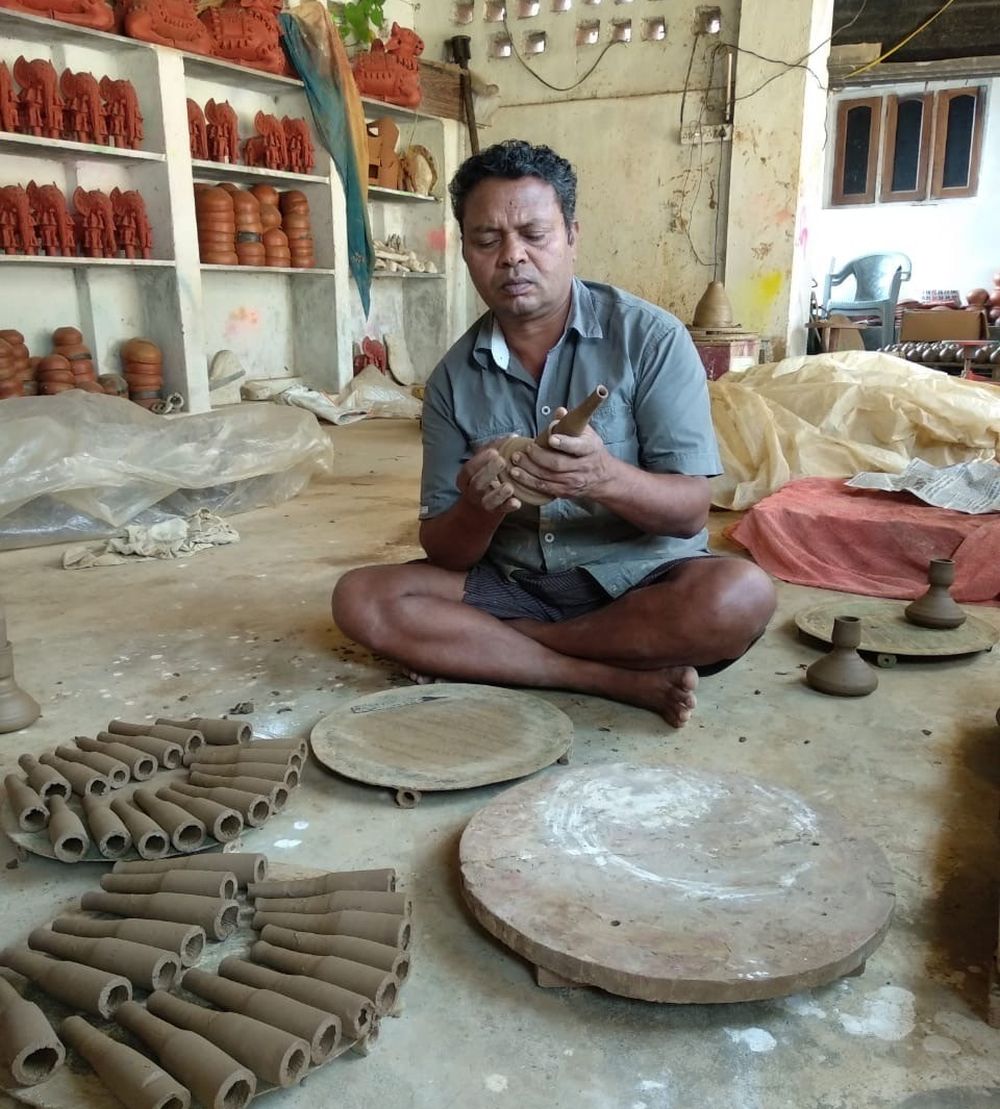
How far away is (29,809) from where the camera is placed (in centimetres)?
157

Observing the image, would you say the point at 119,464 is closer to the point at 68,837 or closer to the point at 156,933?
the point at 68,837

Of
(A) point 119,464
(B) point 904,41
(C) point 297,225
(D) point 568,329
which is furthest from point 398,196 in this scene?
(D) point 568,329

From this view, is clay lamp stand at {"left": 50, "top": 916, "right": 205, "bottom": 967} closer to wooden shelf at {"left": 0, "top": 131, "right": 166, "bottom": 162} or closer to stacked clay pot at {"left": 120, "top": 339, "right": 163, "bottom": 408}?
wooden shelf at {"left": 0, "top": 131, "right": 166, "bottom": 162}

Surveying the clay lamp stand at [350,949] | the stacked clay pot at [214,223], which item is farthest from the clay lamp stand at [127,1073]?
the stacked clay pot at [214,223]

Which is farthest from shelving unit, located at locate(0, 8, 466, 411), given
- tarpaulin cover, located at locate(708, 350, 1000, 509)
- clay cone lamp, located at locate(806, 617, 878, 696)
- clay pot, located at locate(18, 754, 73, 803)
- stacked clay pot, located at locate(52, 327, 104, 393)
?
clay cone lamp, located at locate(806, 617, 878, 696)

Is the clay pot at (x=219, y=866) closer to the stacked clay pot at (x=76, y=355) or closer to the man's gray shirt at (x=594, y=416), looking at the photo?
the man's gray shirt at (x=594, y=416)

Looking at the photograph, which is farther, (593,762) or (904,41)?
(904,41)

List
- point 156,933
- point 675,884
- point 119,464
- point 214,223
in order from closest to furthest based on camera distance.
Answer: point 156,933 → point 675,884 → point 119,464 → point 214,223

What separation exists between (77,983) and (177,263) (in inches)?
210

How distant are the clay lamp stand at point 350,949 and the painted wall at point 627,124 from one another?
24.7 feet

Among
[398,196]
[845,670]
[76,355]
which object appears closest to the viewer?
[845,670]

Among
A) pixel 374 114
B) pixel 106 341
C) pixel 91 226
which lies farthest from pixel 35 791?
pixel 374 114

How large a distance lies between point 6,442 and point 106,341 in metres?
2.83

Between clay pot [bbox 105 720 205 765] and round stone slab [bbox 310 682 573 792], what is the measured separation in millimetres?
236
